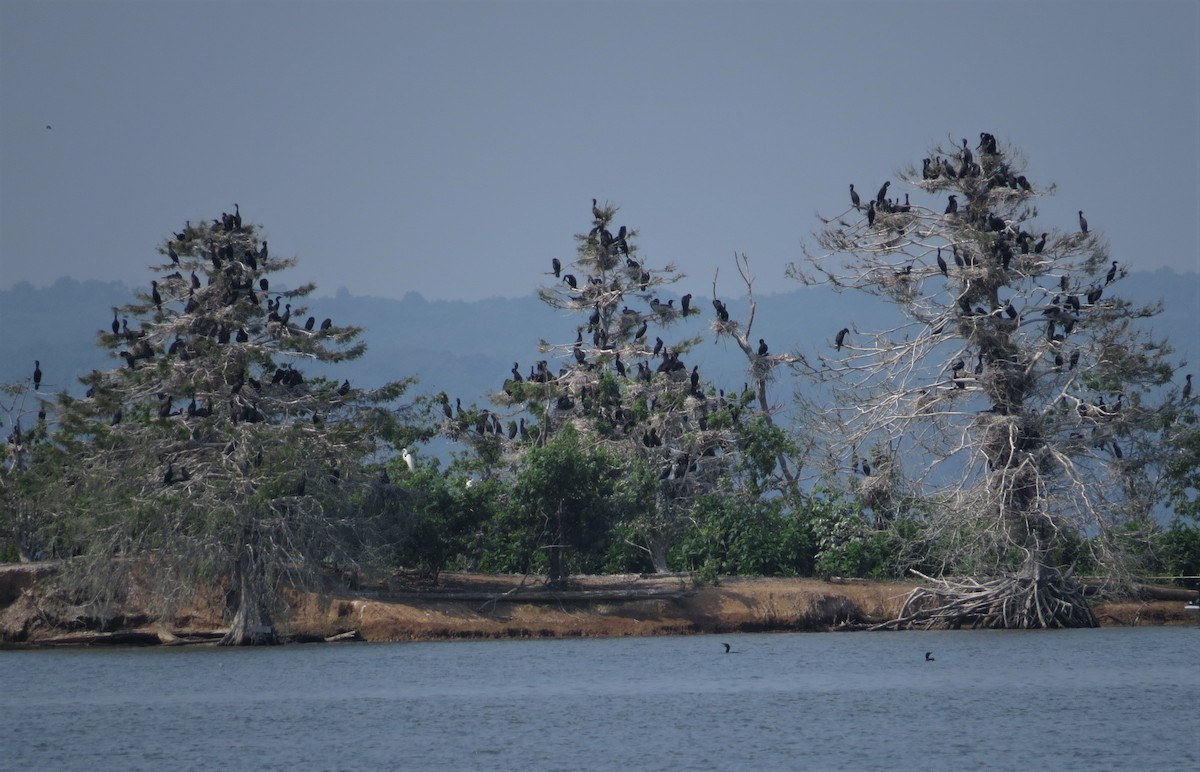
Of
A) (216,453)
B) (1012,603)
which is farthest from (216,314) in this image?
(1012,603)

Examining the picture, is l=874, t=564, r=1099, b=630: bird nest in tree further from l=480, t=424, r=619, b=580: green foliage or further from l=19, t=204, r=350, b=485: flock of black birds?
l=19, t=204, r=350, b=485: flock of black birds

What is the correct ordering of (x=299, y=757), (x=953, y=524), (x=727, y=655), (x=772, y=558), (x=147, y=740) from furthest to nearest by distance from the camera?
(x=772, y=558), (x=953, y=524), (x=727, y=655), (x=147, y=740), (x=299, y=757)

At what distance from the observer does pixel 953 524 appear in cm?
3469

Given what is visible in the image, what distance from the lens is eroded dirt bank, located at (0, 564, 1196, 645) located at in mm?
35344

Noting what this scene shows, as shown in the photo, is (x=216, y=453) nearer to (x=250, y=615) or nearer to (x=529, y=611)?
(x=250, y=615)

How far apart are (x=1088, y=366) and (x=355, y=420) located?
15.7 metres

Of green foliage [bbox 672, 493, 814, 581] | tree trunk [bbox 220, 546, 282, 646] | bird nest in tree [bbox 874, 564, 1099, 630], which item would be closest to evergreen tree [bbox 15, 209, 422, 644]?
→ tree trunk [bbox 220, 546, 282, 646]

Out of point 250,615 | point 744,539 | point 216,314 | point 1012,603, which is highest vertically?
point 216,314

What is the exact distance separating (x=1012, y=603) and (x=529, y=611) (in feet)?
34.2

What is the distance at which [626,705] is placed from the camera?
84.8ft

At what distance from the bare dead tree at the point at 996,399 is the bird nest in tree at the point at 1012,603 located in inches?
1.7

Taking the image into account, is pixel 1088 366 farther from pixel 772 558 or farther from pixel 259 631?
pixel 259 631

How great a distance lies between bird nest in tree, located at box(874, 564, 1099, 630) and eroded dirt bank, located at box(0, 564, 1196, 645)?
1233mm

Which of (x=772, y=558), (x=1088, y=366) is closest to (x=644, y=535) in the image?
(x=772, y=558)
